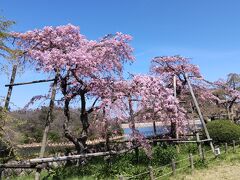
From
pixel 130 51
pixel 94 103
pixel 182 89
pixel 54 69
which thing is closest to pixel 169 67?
pixel 182 89

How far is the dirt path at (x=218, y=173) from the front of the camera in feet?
46.5

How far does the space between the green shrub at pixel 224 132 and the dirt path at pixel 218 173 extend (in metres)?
6.78

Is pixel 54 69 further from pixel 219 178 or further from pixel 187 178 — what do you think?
pixel 219 178

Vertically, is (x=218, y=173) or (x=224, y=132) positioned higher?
(x=224, y=132)

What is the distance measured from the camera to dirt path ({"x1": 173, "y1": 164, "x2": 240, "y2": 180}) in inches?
557

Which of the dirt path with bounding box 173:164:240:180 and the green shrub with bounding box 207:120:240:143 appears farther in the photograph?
the green shrub with bounding box 207:120:240:143

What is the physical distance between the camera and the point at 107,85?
54.0 ft

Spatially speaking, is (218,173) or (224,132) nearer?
(218,173)

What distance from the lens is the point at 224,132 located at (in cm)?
2320

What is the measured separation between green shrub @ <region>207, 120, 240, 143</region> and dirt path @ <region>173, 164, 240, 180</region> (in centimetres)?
678

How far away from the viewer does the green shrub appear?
23203 millimetres

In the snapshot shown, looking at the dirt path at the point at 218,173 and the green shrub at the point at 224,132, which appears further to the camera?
the green shrub at the point at 224,132

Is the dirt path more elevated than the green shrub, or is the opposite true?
the green shrub

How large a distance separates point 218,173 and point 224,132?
8745 mm
